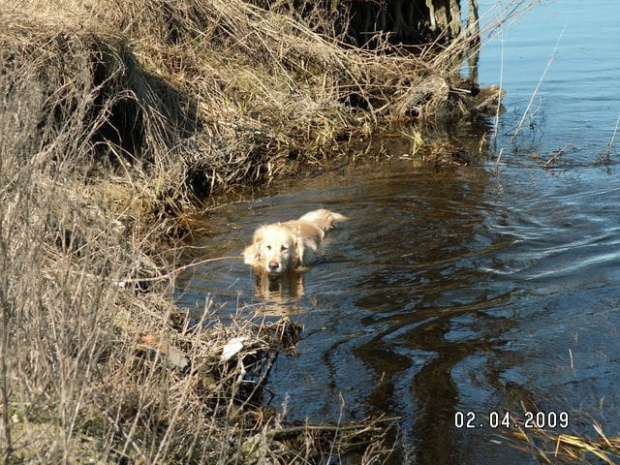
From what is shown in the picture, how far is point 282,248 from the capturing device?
805 cm

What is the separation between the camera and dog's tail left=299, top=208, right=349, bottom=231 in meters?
8.98

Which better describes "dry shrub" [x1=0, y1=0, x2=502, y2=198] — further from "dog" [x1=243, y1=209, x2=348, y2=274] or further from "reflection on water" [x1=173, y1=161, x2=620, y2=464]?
"dog" [x1=243, y1=209, x2=348, y2=274]

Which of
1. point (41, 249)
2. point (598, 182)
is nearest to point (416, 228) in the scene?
point (598, 182)

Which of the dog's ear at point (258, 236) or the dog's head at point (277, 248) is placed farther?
the dog's ear at point (258, 236)

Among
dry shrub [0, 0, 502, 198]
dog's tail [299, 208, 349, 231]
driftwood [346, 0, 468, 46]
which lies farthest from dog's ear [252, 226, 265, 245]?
driftwood [346, 0, 468, 46]

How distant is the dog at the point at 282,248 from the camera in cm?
805

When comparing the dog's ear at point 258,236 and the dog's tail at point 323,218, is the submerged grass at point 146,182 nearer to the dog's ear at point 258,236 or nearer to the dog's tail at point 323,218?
the dog's ear at point 258,236

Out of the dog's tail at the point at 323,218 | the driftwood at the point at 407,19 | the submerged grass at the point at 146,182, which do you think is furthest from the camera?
the driftwood at the point at 407,19

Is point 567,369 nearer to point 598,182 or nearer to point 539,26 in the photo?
point 598,182

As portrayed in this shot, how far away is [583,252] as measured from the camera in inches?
311

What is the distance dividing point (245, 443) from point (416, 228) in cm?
504

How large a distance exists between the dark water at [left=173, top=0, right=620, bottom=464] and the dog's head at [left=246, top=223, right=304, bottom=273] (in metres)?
0.20

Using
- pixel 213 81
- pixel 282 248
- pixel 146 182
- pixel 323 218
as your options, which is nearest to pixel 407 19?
pixel 213 81

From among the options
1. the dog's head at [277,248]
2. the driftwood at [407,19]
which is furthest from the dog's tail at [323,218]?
the driftwood at [407,19]
